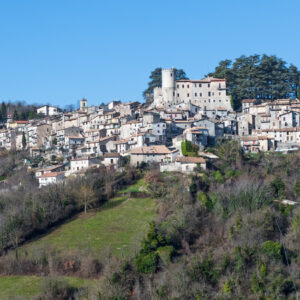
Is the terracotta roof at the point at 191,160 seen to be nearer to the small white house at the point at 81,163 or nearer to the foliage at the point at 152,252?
the small white house at the point at 81,163

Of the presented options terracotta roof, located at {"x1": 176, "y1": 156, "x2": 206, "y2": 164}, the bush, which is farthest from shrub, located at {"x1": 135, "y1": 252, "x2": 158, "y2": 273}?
terracotta roof, located at {"x1": 176, "y1": 156, "x2": 206, "y2": 164}

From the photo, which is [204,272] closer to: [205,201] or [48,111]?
[205,201]

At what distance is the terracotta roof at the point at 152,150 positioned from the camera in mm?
60625

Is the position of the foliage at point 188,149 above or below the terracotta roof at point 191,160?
above

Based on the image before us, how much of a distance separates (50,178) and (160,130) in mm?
15065

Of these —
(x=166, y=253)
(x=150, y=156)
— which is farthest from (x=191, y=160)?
(x=166, y=253)

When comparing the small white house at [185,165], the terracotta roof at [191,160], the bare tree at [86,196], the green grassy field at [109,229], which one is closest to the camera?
the green grassy field at [109,229]

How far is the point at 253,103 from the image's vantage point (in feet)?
256

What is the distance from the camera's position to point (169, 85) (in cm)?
8181

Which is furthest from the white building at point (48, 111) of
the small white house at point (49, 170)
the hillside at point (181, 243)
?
the hillside at point (181, 243)

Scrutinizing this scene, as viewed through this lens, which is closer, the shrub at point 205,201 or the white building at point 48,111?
the shrub at point 205,201

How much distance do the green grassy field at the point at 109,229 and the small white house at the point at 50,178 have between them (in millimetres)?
9017

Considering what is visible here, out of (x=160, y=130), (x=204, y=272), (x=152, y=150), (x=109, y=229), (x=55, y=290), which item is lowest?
(x=55, y=290)

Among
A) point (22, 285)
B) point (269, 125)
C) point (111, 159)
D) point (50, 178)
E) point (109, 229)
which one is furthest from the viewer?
point (269, 125)
